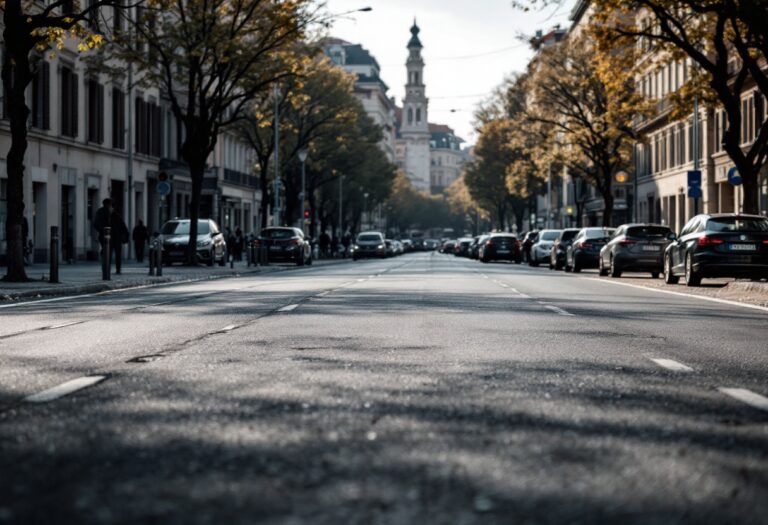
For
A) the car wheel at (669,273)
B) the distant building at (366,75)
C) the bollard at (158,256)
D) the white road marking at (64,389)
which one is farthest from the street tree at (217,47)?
the distant building at (366,75)

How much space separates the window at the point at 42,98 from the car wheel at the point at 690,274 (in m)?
22.7

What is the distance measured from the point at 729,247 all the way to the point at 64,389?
20241mm

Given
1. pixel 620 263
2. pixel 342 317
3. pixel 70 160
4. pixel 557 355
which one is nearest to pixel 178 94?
pixel 70 160

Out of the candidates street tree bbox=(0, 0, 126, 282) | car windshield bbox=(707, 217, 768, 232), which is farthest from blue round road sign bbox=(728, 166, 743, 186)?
street tree bbox=(0, 0, 126, 282)

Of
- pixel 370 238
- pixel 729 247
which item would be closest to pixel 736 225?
pixel 729 247

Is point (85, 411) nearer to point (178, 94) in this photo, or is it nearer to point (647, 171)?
point (178, 94)

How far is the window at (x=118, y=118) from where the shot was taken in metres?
51.0

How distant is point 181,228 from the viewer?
43.9m

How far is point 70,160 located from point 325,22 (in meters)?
12.8

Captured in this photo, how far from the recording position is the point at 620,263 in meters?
33.3

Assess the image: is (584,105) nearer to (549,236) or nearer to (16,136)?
(549,236)

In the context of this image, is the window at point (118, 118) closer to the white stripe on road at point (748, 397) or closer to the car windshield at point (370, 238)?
the car windshield at point (370, 238)

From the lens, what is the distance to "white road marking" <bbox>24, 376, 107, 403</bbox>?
693cm

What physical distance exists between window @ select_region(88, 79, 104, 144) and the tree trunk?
76.9ft
